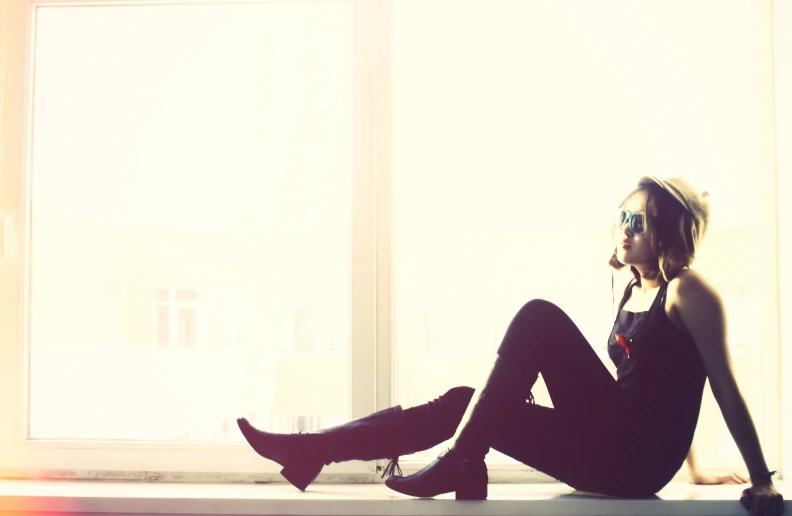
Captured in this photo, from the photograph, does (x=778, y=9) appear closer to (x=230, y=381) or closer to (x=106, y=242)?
(x=230, y=381)

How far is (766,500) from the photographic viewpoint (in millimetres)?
1407

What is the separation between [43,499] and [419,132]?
137 centimetres

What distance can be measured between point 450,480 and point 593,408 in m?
0.37

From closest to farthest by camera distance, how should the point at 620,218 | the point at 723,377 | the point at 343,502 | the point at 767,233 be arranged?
the point at 723,377, the point at 343,502, the point at 620,218, the point at 767,233

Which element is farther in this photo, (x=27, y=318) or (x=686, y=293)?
(x=27, y=318)

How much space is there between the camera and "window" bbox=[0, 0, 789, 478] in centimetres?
180

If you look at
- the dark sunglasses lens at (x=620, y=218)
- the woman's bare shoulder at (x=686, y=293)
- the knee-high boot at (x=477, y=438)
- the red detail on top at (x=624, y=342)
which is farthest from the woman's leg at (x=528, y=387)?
the dark sunglasses lens at (x=620, y=218)

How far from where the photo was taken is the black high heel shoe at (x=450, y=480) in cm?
149

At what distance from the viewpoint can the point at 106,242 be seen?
193 cm

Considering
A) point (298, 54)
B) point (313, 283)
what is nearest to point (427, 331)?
point (313, 283)

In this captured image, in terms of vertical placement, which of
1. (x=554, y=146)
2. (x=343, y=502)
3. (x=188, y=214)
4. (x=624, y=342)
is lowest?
(x=343, y=502)

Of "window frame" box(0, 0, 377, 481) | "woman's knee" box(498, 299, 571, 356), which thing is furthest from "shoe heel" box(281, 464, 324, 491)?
"woman's knee" box(498, 299, 571, 356)

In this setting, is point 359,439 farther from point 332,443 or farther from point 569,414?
point 569,414

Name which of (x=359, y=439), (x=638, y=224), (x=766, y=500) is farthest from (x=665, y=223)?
(x=359, y=439)
